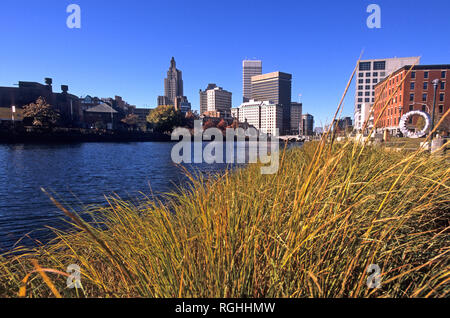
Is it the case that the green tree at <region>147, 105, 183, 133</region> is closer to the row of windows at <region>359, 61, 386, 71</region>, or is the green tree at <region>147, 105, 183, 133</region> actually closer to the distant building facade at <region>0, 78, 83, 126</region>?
the distant building facade at <region>0, 78, 83, 126</region>

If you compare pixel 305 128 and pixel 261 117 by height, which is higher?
pixel 261 117

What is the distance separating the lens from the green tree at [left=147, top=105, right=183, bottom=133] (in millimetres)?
83375

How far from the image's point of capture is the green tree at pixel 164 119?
83.4 m

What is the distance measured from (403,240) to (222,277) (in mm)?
1503

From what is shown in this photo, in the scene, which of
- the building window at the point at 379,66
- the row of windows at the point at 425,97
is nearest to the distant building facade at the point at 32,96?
the row of windows at the point at 425,97

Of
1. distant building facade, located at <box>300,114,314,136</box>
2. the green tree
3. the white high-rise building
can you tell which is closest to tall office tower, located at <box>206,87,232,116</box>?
the white high-rise building

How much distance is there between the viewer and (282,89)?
195625 millimetres

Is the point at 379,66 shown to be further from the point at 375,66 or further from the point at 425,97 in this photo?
the point at 425,97

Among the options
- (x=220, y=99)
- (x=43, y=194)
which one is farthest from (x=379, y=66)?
(x=43, y=194)

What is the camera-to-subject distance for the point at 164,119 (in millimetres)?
82438

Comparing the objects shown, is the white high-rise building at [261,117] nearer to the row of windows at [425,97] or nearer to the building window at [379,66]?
the row of windows at [425,97]

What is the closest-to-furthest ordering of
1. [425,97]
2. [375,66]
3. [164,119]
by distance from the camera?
[425,97] → [164,119] → [375,66]
